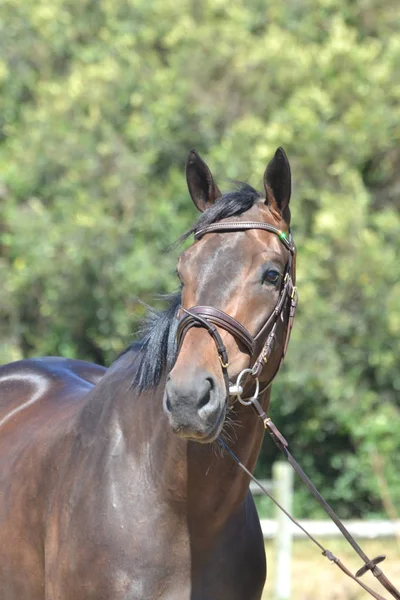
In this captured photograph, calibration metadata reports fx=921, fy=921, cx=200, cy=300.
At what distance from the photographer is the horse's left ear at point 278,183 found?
10.5 ft

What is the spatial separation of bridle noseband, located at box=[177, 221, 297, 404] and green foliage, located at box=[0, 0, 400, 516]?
768cm

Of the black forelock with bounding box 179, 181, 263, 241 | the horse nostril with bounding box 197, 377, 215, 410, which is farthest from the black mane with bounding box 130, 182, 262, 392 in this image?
the horse nostril with bounding box 197, 377, 215, 410

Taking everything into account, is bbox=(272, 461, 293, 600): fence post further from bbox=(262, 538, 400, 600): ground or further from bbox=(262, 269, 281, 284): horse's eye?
bbox=(262, 269, 281, 284): horse's eye

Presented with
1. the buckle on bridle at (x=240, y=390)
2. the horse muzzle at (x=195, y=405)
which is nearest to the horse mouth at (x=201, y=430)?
the horse muzzle at (x=195, y=405)

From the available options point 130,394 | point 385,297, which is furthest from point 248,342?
point 385,297

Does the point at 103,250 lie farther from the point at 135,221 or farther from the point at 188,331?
the point at 188,331

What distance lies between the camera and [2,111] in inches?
546

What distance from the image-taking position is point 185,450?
3090mm

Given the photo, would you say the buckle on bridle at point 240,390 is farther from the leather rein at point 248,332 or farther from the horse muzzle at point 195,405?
the horse muzzle at point 195,405

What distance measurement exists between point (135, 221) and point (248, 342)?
9378mm

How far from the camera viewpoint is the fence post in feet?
25.7

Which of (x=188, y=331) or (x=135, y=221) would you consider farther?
(x=135, y=221)

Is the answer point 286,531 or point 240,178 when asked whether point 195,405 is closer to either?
point 286,531

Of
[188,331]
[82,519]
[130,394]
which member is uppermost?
[188,331]
